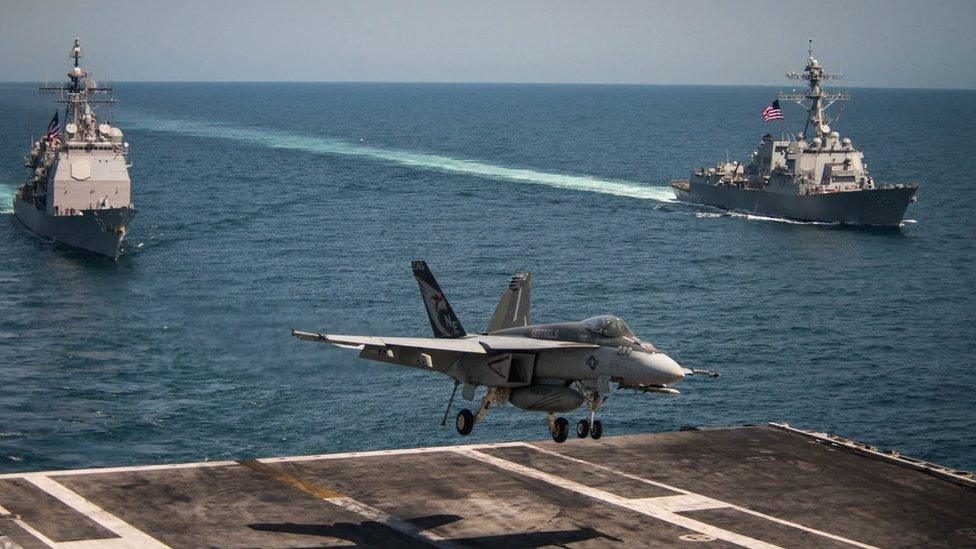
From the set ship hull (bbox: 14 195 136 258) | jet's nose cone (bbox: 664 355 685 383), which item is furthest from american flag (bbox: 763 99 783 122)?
jet's nose cone (bbox: 664 355 685 383)

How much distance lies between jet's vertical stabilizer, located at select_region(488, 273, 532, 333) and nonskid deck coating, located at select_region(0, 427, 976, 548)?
9.20 m

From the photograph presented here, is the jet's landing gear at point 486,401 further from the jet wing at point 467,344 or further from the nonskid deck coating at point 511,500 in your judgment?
the nonskid deck coating at point 511,500

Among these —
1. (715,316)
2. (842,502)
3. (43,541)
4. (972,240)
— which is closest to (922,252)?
(972,240)

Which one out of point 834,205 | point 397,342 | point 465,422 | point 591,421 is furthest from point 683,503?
point 834,205

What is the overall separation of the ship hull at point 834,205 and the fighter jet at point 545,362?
113931 millimetres

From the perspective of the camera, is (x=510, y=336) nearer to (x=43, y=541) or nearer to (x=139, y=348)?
(x=43, y=541)

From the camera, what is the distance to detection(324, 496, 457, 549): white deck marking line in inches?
1961

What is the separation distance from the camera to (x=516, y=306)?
163ft

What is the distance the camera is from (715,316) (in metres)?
106

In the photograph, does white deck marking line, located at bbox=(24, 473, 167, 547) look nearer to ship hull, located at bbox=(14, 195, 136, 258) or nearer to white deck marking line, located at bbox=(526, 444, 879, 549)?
white deck marking line, located at bbox=(526, 444, 879, 549)

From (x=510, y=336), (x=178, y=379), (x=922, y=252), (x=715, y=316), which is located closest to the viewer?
(x=510, y=336)

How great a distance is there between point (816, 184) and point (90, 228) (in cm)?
9171

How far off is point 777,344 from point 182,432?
162 feet

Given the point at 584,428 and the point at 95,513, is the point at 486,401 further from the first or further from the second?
the point at 95,513
